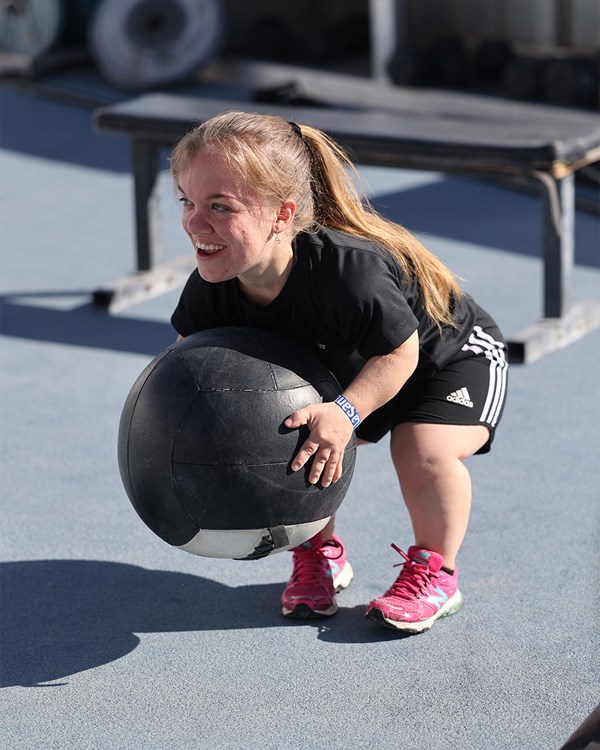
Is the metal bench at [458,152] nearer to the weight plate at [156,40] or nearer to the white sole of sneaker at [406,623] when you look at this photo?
→ the white sole of sneaker at [406,623]

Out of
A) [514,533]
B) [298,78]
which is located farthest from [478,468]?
[298,78]

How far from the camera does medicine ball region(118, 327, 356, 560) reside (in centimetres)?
235

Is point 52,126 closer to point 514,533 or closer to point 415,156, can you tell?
point 415,156

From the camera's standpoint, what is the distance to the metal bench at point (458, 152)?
4176 mm

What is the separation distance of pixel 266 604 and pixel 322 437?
619 mm

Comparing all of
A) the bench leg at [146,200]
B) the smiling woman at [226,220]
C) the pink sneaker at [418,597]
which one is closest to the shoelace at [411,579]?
the pink sneaker at [418,597]

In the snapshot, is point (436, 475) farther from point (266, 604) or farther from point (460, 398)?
point (266, 604)

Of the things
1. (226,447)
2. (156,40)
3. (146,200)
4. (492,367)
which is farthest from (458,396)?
(156,40)

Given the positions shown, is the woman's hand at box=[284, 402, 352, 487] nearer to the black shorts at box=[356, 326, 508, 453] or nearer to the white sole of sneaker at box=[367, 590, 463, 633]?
the black shorts at box=[356, 326, 508, 453]

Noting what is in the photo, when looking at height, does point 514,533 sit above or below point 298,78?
below

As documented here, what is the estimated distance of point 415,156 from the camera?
4.36 m

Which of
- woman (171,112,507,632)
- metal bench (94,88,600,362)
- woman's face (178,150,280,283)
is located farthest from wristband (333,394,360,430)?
metal bench (94,88,600,362)

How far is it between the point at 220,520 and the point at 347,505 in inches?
38.4

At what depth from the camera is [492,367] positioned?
2760 millimetres
